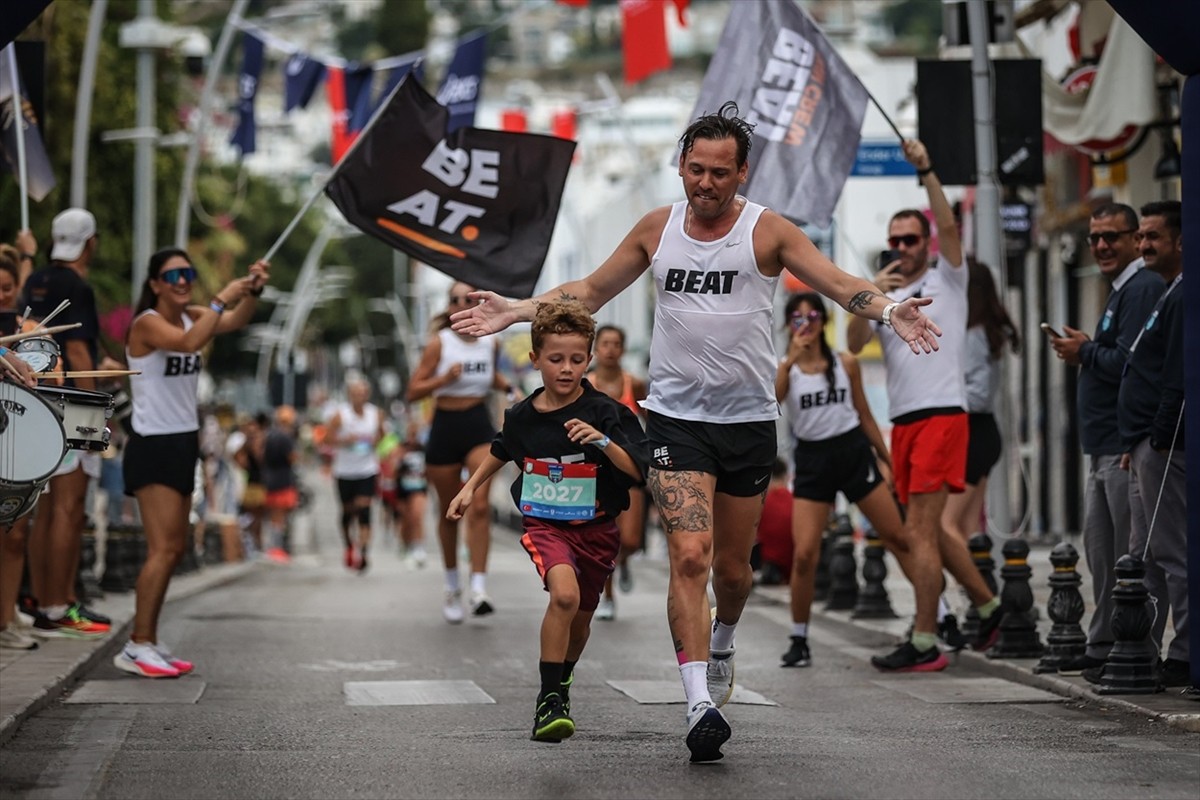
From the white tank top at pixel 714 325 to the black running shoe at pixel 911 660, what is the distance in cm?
334

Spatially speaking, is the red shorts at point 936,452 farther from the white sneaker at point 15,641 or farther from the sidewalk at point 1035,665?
the white sneaker at point 15,641

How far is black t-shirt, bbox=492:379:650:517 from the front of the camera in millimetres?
8383

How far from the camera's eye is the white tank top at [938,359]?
1082 centimetres

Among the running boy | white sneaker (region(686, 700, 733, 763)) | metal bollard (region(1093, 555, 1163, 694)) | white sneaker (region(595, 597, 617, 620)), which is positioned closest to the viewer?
white sneaker (region(686, 700, 733, 763))

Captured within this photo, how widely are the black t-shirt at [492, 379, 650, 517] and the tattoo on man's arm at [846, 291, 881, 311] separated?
1049 mm

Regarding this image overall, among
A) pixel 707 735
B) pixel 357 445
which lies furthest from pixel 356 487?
pixel 707 735

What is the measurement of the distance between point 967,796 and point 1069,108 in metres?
10.9

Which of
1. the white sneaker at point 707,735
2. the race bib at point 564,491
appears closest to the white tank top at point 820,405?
the race bib at point 564,491

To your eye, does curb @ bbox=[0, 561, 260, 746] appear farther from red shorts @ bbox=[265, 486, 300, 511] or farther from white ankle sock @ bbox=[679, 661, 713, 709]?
red shorts @ bbox=[265, 486, 300, 511]

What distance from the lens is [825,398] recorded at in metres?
11.8

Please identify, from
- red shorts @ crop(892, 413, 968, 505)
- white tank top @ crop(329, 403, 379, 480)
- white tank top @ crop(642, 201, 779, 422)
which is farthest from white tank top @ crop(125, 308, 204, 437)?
white tank top @ crop(329, 403, 379, 480)

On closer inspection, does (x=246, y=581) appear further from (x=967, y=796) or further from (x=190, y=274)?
(x=967, y=796)

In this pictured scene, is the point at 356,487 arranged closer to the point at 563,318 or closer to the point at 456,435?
the point at 456,435

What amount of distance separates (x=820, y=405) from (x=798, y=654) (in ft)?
4.30
